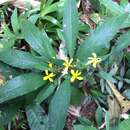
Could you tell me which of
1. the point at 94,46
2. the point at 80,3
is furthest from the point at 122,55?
the point at 80,3

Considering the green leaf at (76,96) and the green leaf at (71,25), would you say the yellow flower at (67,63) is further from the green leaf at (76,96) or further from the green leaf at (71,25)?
the green leaf at (76,96)

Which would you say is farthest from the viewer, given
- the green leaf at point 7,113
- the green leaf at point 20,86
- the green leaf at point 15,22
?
the green leaf at point 15,22

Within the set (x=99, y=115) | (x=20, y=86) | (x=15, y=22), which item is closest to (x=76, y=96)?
(x=99, y=115)

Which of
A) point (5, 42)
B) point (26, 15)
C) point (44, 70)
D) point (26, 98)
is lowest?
point (26, 98)

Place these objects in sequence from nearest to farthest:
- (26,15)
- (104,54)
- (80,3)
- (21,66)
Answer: (21,66) → (104,54) → (26,15) → (80,3)

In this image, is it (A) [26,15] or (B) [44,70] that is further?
(A) [26,15]

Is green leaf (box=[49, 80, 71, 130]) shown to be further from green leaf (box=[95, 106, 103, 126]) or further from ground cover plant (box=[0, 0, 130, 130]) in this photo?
green leaf (box=[95, 106, 103, 126])

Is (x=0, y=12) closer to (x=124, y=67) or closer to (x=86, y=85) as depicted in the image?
(x=86, y=85)

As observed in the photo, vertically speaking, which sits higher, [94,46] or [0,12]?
[0,12]

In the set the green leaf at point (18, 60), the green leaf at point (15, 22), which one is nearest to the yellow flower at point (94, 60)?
the green leaf at point (18, 60)
